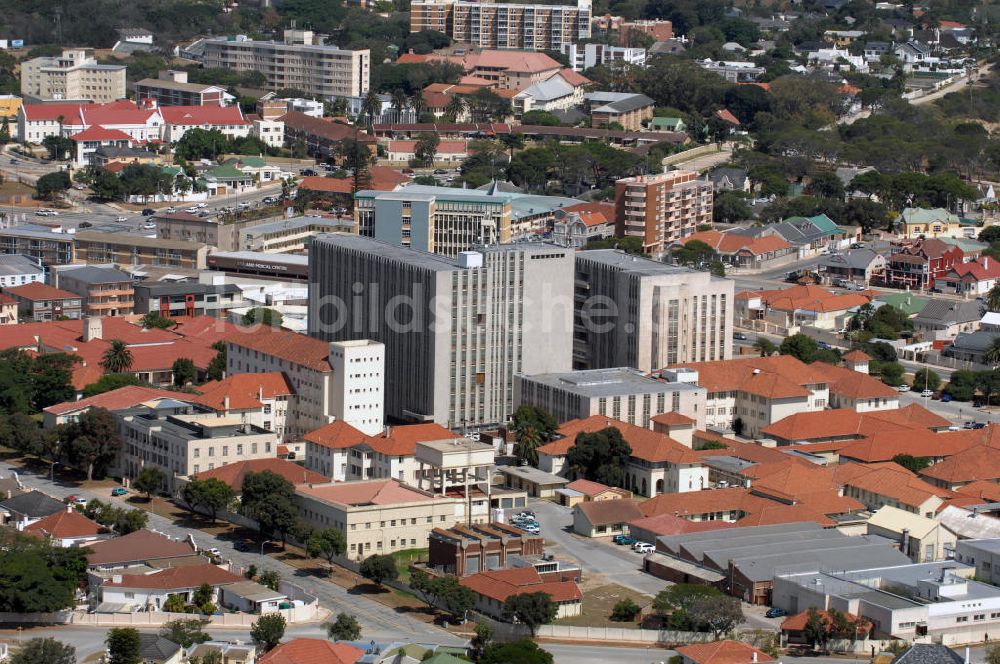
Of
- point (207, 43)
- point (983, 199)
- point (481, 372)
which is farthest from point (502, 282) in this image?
point (207, 43)

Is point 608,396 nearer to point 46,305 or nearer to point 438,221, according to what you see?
point 46,305

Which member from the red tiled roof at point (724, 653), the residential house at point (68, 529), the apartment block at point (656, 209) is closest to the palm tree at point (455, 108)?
the apartment block at point (656, 209)

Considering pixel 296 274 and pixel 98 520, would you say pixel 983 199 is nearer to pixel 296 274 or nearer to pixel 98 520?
pixel 296 274

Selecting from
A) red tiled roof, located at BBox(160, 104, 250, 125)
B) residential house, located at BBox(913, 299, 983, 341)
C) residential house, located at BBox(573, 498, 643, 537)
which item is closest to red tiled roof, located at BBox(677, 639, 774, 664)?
residential house, located at BBox(573, 498, 643, 537)

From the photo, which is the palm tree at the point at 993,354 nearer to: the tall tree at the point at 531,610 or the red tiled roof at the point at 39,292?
the tall tree at the point at 531,610

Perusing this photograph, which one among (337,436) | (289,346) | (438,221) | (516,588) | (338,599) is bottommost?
(338,599)

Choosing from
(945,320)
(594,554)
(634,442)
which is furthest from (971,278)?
(594,554)
